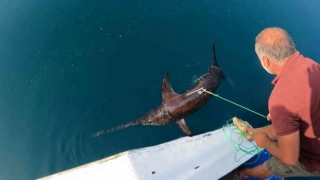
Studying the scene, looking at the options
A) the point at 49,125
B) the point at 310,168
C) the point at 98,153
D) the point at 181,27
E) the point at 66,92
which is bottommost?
the point at 310,168

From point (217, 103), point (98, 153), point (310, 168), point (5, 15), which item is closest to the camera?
point (310, 168)

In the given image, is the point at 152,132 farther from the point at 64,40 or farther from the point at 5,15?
the point at 5,15

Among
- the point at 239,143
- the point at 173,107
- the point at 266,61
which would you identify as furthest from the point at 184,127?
the point at 266,61

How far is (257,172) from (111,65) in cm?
333

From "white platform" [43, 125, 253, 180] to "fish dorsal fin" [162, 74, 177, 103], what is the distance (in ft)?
3.79

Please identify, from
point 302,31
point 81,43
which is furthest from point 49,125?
point 302,31

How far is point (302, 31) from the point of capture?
25.1ft

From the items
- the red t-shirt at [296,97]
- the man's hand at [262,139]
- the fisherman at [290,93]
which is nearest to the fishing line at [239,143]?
the man's hand at [262,139]

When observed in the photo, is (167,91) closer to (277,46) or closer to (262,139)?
(262,139)

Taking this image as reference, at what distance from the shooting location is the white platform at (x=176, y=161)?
4109mm

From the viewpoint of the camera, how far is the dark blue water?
6.00 m

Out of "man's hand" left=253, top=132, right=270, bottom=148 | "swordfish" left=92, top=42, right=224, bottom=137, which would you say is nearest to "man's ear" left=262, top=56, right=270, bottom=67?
"man's hand" left=253, top=132, right=270, bottom=148

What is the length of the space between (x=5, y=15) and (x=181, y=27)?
381 cm

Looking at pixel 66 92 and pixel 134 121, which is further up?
pixel 66 92
